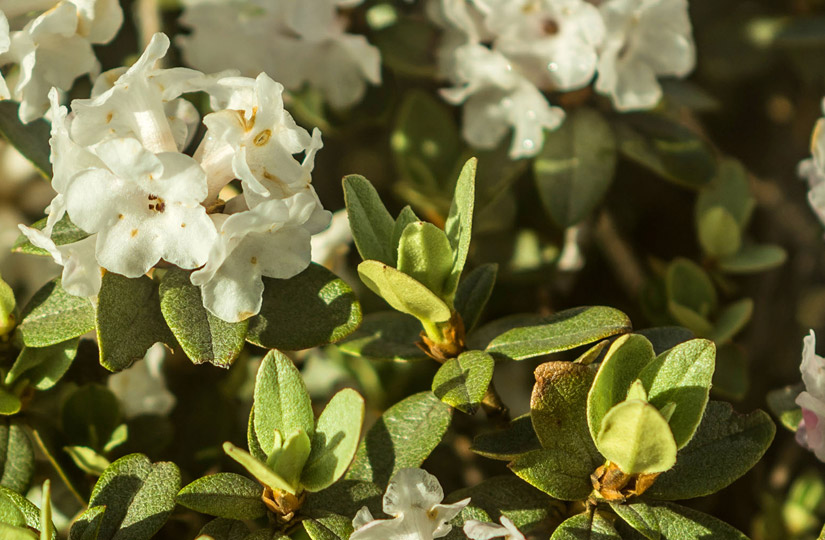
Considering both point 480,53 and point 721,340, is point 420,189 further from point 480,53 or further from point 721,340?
point 721,340

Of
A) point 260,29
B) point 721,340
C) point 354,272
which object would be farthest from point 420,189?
point 721,340

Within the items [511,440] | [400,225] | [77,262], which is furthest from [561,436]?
[77,262]

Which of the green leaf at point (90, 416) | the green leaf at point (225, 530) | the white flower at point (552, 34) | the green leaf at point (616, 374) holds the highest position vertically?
the white flower at point (552, 34)

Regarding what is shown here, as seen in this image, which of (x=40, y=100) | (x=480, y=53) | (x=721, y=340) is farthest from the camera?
(x=480, y=53)

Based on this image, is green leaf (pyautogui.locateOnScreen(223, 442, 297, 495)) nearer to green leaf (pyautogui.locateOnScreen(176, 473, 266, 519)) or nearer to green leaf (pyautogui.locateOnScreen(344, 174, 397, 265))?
green leaf (pyautogui.locateOnScreen(176, 473, 266, 519))

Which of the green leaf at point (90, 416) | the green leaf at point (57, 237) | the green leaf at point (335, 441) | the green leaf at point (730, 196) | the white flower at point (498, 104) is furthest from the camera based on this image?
the green leaf at point (730, 196)

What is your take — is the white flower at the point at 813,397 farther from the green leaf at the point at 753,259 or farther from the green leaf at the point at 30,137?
the green leaf at the point at 30,137

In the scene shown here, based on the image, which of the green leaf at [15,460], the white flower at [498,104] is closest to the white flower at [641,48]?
the white flower at [498,104]

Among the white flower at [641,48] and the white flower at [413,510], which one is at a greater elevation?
the white flower at [641,48]
